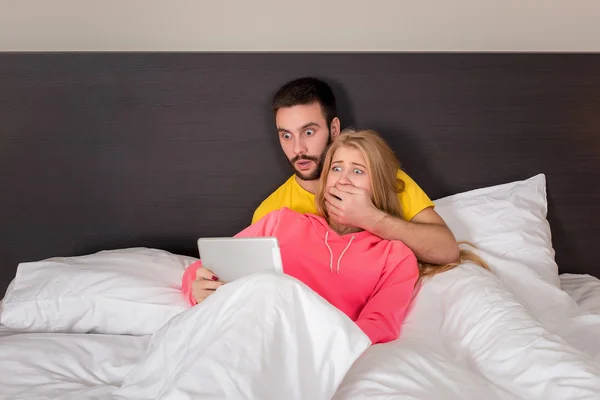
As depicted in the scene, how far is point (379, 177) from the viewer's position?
78.2 inches

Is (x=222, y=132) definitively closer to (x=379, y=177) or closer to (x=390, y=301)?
(x=379, y=177)

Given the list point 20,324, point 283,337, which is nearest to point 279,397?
point 283,337

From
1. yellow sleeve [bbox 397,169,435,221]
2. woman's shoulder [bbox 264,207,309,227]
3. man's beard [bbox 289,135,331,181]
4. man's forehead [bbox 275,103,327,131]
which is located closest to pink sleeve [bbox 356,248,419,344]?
yellow sleeve [bbox 397,169,435,221]

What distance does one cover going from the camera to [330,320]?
4.52 feet

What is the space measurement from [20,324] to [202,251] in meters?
0.65

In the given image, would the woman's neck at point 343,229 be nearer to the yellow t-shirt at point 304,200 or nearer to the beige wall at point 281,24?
the yellow t-shirt at point 304,200

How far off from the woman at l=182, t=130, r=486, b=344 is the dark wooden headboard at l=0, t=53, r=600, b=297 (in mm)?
414

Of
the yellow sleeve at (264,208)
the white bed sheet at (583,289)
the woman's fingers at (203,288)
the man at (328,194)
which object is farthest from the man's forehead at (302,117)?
the white bed sheet at (583,289)

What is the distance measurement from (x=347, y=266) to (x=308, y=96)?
0.60 meters

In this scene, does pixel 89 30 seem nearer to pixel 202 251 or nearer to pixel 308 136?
pixel 308 136

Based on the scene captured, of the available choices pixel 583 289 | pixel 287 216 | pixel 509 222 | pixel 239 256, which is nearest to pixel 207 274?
pixel 239 256

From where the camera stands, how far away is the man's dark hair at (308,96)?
2.22 meters

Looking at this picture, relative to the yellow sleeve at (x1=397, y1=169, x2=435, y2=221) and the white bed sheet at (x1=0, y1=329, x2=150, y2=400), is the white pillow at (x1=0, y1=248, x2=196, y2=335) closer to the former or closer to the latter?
the white bed sheet at (x1=0, y1=329, x2=150, y2=400)

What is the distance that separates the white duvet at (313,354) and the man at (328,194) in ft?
0.47
